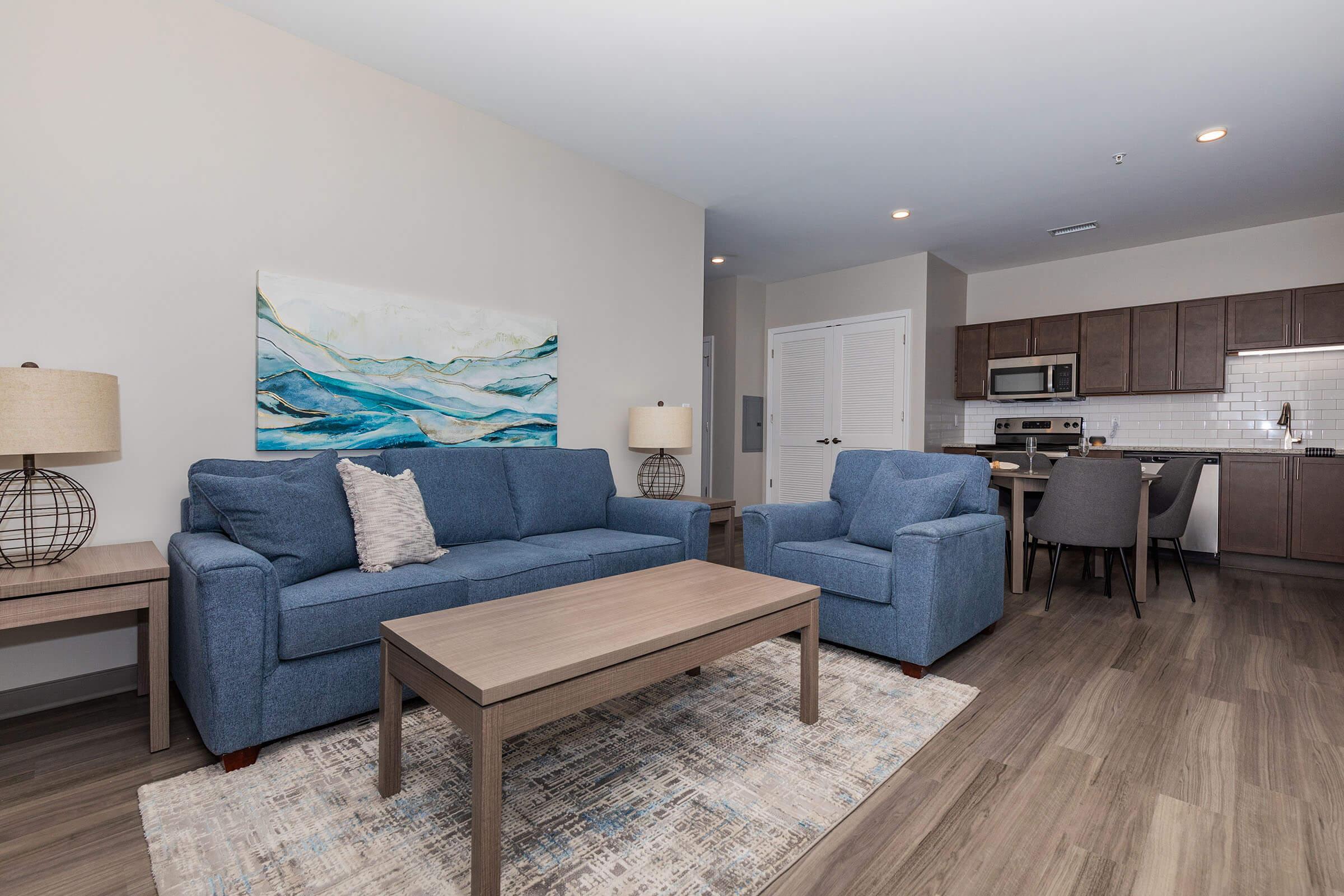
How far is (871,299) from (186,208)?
5273 millimetres

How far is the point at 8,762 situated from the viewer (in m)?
1.85

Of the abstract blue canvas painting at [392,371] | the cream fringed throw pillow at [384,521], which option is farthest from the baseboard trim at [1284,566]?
the cream fringed throw pillow at [384,521]

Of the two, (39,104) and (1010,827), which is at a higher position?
(39,104)

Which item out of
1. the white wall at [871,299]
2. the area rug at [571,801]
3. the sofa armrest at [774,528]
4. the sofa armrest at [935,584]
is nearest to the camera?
the area rug at [571,801]

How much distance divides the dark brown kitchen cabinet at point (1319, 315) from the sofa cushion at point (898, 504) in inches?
145

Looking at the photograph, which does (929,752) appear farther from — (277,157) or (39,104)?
(39,104)

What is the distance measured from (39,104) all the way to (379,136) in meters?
1.18

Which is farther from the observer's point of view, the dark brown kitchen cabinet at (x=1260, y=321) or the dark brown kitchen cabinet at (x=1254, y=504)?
the dark brown kitchen cabinet at (x=1260, y=321)

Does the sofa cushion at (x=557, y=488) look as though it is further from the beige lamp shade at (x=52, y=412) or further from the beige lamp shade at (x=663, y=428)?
the beige lamp shade at (x=52, y=412)

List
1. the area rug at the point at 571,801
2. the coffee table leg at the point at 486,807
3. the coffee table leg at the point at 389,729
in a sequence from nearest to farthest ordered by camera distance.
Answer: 1. the coffee table leg at the point at 486,807
2. the area rug at the point at 571,801
3. the coffee table leg at the point at 389,729

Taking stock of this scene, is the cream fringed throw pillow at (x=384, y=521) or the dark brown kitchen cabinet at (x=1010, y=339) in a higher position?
the dark brown kitchen cabinet at (x=1010, y=339)

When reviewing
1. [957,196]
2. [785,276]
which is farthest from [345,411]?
[785,276]

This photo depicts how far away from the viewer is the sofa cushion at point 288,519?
208 centimetres

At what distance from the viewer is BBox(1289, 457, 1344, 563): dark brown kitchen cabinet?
4316mm
